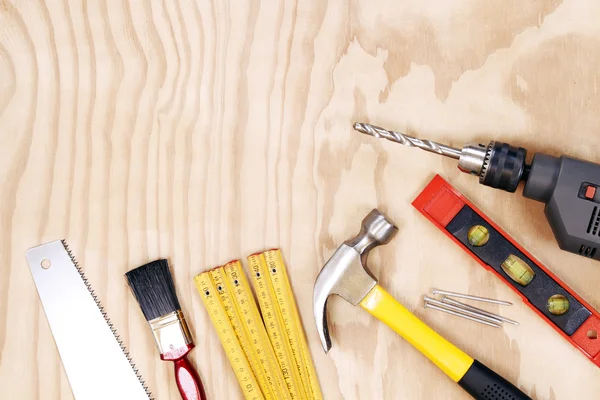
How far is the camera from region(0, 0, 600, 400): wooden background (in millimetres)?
1229

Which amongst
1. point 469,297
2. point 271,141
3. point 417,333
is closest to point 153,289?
point 271,141

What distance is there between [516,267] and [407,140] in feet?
1.12

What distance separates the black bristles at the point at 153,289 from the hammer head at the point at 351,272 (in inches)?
12.4

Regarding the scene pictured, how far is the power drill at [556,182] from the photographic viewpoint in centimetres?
108

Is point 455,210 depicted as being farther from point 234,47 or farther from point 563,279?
point 234,47

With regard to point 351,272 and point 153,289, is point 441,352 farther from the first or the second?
point 153,289

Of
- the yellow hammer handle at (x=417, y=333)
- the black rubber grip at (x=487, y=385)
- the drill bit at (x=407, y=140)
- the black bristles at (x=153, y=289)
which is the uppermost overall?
the drill bit at (x=407, y=140)

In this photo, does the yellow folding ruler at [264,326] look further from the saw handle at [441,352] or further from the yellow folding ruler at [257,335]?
the saw handle at [441,352]

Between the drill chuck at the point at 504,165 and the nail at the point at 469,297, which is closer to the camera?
the drill chuck at the point at 504,165

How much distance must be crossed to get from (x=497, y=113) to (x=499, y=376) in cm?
54

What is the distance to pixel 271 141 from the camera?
1.29 meters

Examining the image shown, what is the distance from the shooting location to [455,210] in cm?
121

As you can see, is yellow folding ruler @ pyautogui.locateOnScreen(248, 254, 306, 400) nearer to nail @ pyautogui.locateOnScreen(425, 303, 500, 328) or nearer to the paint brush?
the paint brush

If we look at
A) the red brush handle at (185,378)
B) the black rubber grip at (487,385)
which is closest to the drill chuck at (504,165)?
the black rubber grip at (487,385)
